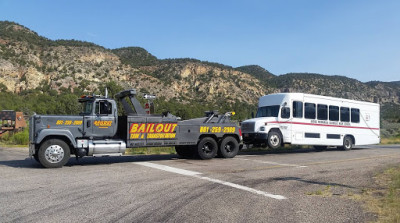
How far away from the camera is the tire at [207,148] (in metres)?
12.9

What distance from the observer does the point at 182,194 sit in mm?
6691

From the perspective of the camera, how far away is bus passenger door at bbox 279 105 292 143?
15445 millimetres

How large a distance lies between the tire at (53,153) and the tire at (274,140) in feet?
28.5

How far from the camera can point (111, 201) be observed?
6062mm

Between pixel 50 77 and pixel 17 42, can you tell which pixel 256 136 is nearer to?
pixel 50 77


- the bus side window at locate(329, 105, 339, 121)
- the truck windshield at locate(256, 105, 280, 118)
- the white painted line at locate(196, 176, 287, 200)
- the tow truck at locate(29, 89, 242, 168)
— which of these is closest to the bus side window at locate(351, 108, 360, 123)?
the bus side window at locate(329, 105, 339, 121)

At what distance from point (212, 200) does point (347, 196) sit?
2.78 m

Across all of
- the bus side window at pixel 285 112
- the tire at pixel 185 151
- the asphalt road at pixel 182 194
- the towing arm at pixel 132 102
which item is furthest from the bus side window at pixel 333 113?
the towing arm at pixel 132 102

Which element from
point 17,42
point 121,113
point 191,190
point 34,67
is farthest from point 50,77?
point 191,190

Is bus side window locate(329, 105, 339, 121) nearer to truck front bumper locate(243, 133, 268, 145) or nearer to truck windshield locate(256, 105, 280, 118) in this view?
truck windshield locate(256, 105, 280, 118)

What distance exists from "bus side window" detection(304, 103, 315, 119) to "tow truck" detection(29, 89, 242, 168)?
453 centimetres

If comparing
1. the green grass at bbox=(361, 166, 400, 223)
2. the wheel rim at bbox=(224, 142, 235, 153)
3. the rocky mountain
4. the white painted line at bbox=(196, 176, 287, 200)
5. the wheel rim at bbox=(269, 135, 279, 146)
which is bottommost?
the white painted line at bbox=(196, 176, 287, 200)

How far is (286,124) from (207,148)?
455cm

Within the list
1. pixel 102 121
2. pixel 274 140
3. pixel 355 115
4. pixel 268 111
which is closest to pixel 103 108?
pixel 102 121
